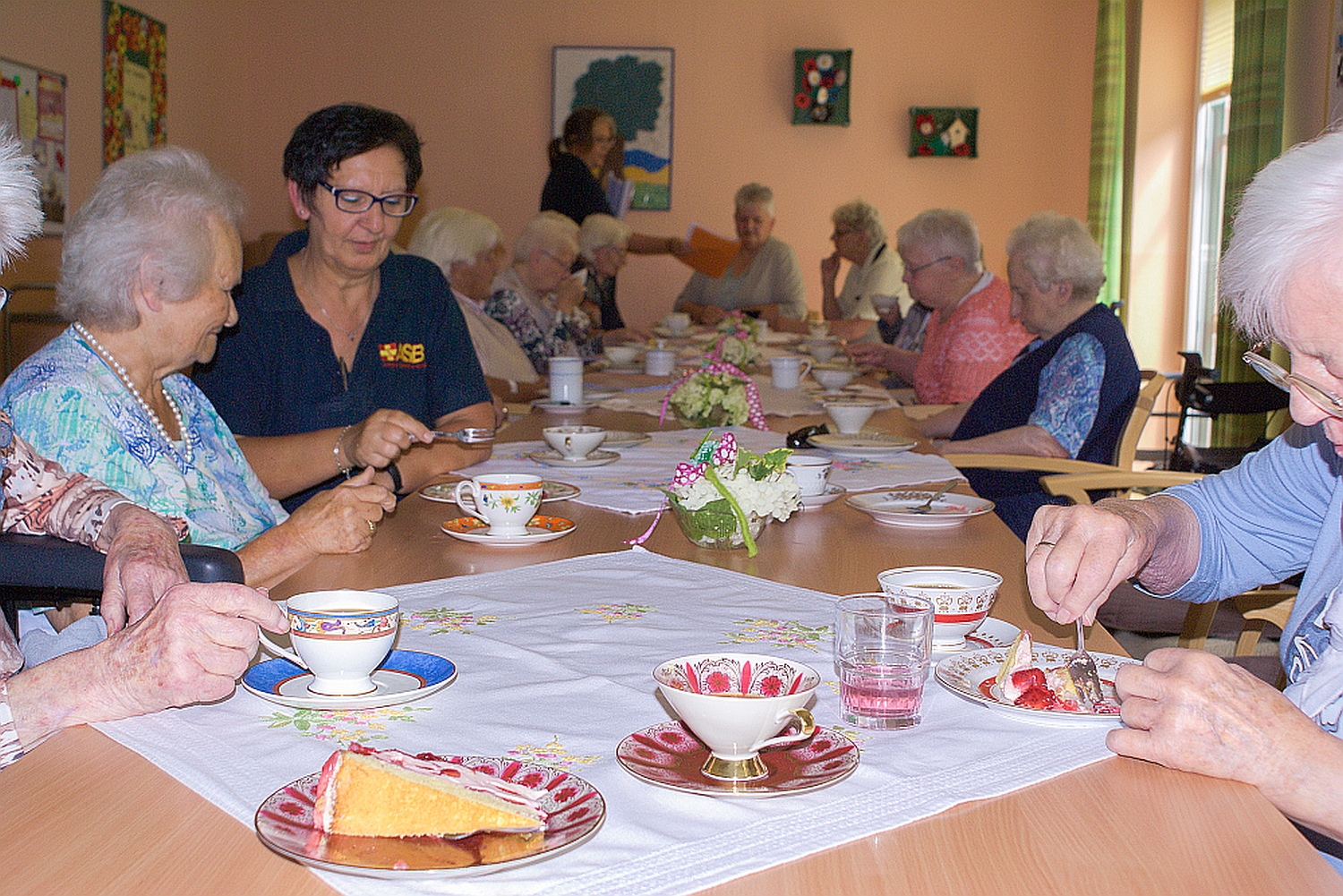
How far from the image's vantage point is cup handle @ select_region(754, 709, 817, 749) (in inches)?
34.0

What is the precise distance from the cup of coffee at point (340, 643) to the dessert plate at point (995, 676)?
20.3 inches

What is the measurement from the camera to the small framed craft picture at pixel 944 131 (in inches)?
353

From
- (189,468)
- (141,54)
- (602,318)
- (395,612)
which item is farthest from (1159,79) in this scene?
(395,612)

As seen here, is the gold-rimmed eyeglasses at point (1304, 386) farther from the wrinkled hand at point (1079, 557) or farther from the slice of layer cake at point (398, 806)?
the slice of layer cake at point (398, 806)

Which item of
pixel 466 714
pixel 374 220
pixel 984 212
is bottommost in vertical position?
pixel 466 714

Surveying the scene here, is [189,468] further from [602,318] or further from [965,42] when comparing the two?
[965,42]

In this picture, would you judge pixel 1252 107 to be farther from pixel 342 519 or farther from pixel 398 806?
pixel 398 806

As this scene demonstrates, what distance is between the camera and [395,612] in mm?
1085

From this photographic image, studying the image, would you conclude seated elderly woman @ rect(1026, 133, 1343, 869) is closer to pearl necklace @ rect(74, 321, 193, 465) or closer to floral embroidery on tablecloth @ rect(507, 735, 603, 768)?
floral embroidery on tablecloth @ rect(507, 735, 603, 768)

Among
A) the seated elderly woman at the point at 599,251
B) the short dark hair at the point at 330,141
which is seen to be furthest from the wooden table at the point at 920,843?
the seated elderly woman at the point at 599,251

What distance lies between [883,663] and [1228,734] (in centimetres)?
27

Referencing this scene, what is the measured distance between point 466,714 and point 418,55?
878 cm

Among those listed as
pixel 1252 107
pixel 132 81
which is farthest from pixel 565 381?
pixel 132 81

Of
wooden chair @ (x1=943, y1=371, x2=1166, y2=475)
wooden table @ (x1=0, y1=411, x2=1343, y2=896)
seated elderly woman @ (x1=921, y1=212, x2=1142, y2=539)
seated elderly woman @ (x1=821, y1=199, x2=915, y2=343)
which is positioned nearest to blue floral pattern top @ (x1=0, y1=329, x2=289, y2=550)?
wooden table @ (x1=0, y1=411, x2=1343, y2=896)
